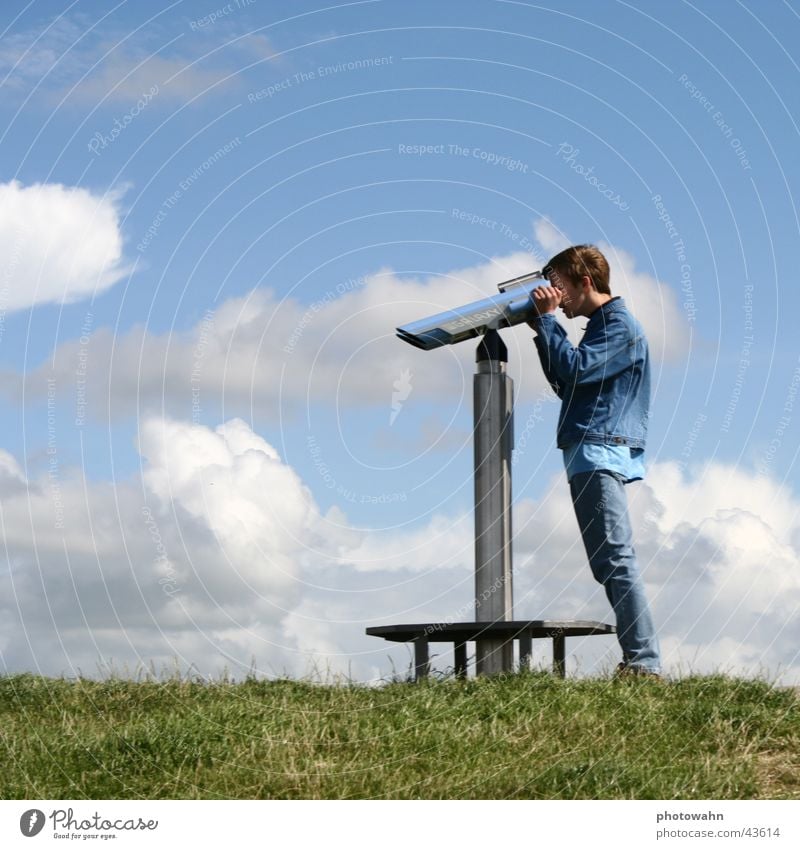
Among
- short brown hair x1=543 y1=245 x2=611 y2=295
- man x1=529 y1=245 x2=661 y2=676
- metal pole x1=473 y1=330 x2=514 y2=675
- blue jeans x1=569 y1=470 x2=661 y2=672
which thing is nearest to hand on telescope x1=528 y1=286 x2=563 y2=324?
man x1=529 y1=245 x2=661 y2=676

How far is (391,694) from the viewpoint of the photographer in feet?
24.9

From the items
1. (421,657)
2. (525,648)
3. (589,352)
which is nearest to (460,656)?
(421,657)

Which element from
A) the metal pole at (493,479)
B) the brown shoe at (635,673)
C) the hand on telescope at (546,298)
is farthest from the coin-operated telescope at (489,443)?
the brown shoe at (635,673)

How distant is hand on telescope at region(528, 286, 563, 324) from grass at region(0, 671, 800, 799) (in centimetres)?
249

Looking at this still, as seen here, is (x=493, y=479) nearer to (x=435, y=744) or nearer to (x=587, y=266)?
(x=587, y=266)

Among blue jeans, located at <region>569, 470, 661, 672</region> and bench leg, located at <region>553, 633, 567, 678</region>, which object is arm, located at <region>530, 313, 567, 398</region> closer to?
blue jeans, located at <region>569, 470, 661, 672</region>

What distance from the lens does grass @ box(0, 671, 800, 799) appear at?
5992 mm

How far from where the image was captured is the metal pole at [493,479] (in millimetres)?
8656

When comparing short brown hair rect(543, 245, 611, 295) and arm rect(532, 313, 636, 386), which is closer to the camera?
arm rect(532, 313, 636, 386)

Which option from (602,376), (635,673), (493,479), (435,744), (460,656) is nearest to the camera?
(435,744)

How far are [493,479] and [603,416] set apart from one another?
1.01 m

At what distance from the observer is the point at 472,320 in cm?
888
